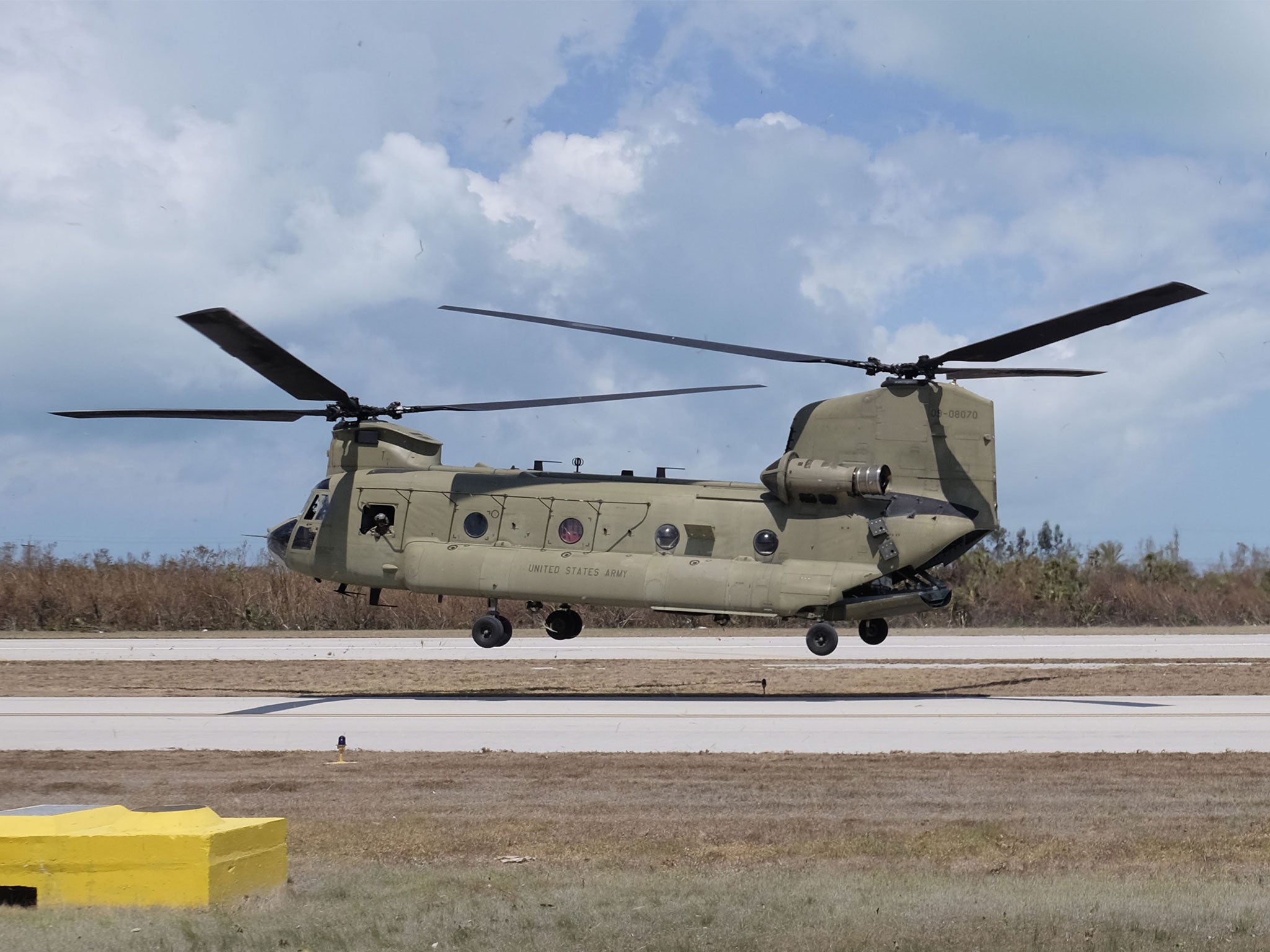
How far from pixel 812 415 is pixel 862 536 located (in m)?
2.19

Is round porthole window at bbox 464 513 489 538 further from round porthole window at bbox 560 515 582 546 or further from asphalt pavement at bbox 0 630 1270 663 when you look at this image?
asphalt pavement at bbox 0 630 1270 663

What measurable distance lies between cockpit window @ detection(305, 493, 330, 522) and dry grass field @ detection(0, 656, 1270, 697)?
3294mm

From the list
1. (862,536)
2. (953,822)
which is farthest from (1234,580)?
(953,822)

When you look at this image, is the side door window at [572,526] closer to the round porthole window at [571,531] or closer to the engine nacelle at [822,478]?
the round porthole window at [571,531]

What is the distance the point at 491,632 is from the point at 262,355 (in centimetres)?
585

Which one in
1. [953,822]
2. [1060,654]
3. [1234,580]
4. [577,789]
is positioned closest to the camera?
[953,822]

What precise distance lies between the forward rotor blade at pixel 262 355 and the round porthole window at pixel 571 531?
15.0 ft

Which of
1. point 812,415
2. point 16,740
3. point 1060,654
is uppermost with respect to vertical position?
point 812,415

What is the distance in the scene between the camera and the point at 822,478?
885 inches

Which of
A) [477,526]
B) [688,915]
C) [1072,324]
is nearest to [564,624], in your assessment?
[477,526]

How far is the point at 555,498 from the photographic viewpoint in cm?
2388

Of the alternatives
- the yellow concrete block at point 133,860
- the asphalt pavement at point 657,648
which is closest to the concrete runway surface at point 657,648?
the asphalt pavement at point 657,648

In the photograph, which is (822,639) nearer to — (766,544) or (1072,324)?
(766,544)

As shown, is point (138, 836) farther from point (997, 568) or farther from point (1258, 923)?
point (997, 568)
